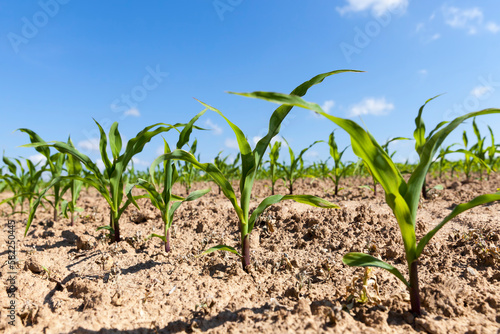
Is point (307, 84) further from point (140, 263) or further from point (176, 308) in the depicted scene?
point (140, 263)

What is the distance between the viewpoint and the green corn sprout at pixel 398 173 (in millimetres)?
1076

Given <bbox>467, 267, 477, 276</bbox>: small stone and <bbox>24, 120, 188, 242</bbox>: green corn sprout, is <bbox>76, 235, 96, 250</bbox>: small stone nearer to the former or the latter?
<bbox>24, 120, 188, 242</bbox>: green corn sprout

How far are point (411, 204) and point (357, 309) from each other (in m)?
0.52

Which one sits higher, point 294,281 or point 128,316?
point 294,281

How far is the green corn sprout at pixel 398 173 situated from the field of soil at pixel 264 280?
0.25m

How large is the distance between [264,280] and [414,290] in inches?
29.8

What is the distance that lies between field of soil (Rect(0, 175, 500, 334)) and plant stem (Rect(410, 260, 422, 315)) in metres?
0.04

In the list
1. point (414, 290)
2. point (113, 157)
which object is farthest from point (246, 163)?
point (113, 157)

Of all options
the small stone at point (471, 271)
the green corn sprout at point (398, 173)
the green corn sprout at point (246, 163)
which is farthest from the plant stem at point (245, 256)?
the small stone at point (471, 271)

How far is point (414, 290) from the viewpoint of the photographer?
127 centimetres

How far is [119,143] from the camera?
233 centimetres

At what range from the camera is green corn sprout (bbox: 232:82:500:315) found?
108 cm

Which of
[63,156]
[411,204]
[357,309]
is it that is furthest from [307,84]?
[63,156]

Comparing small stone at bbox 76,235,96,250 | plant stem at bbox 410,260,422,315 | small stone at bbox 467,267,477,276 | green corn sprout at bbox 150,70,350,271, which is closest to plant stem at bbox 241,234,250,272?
green corn sprout at bbox 150,70,350,271
